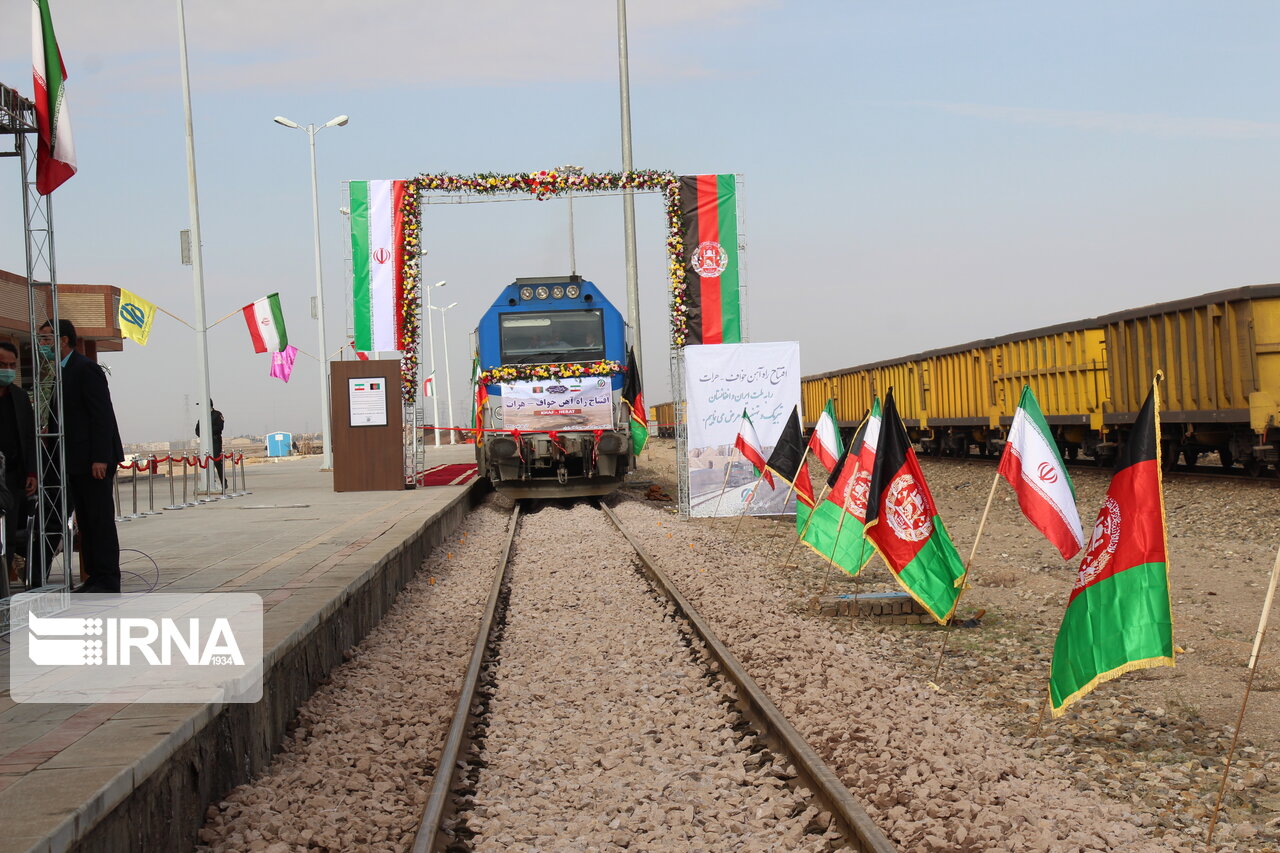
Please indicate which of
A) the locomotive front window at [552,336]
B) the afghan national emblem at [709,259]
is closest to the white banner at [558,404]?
the locomotive front window at [552,336]

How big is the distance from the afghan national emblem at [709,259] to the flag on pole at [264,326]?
11.8 metres

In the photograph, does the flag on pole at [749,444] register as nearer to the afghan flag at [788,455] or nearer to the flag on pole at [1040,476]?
the afghan flag at [788,455]

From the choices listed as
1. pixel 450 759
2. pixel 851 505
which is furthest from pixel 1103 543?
pixel 851 505

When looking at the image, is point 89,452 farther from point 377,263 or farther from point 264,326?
point 264,326

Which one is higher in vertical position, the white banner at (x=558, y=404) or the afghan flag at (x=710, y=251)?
the afghan flag at (x=710, y=251)

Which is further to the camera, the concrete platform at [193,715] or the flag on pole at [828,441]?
the flag on pole at [828,441]

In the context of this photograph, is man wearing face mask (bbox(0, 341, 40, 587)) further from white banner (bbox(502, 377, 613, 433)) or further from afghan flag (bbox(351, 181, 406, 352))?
afghan flag (bbox(351, 181, 406, 352))

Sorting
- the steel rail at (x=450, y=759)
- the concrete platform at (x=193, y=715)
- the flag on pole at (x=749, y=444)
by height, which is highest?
the flag on pole at (x=749, y=444)

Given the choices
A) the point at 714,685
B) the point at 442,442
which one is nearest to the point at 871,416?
the point at 714,685

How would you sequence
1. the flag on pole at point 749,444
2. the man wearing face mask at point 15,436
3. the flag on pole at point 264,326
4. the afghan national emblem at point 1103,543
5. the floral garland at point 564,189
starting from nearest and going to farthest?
the afghan national emblem at point 1103,543, the man wearing face mask at point 15,436, the flag on pole at point 749,444, the floral garland at point 564,189, the flag on pole at point 264,326

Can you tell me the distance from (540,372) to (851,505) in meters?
10.1

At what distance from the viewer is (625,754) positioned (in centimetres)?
569

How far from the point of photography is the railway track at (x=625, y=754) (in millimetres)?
4672

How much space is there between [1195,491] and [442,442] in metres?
74.8
